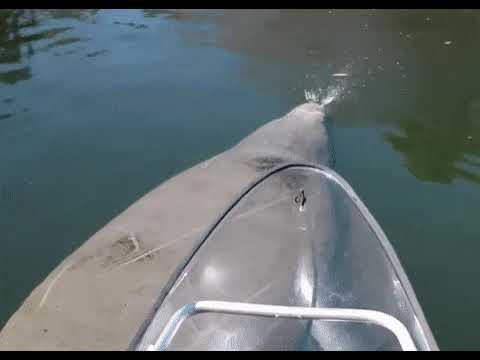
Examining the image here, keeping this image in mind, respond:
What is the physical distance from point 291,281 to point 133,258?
4.23ft

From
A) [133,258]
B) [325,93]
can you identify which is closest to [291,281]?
[133,258]

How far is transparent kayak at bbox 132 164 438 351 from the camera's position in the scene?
2.23m

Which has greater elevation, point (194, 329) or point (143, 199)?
point (194, 329)

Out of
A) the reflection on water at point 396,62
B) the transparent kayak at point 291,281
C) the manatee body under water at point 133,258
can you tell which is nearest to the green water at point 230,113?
the reflection on water at point 396,62

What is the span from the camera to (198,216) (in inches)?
167

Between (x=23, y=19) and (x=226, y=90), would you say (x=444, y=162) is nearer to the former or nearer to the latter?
(x=226, y=90)

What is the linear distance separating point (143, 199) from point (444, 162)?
9.37 feet

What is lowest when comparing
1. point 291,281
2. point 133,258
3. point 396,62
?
point 133,258

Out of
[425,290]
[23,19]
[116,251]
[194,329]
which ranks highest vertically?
[23,19]

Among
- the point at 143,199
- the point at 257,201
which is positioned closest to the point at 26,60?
the point at 143,199

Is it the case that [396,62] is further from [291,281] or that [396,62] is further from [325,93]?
[291,281]

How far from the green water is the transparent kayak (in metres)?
0.97

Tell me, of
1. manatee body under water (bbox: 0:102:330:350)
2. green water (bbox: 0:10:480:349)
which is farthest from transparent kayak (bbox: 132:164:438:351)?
green water (bbox: 0:10:480:349)

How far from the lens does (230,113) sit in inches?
242
